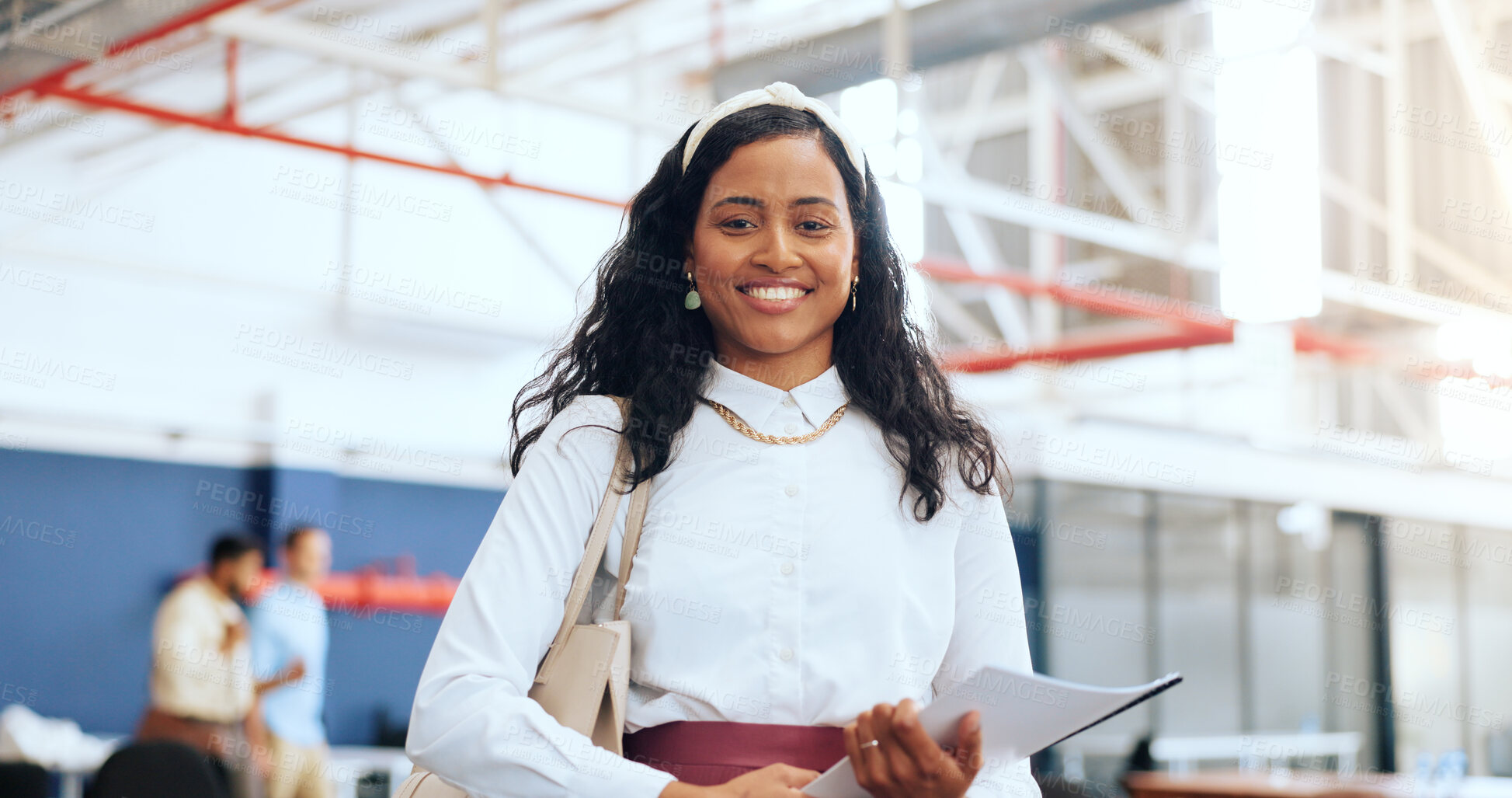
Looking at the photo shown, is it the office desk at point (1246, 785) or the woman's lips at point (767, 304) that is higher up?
the woman's lips at point (767, 304)

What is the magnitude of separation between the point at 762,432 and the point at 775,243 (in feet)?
0.72

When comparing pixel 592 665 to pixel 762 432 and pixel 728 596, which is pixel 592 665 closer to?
pixel 728 596

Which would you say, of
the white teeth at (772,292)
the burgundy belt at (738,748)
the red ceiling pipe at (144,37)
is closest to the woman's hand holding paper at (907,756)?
the burgundy belt at (738,748)

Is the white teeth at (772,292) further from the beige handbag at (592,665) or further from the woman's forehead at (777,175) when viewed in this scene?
the beige handbag at (592,665)

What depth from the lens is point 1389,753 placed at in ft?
38.8

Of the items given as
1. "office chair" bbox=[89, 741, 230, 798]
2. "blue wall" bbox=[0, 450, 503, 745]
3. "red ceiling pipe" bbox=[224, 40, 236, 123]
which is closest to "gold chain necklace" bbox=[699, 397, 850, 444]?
"office chair" bbox=[89, 741, 230, 798]

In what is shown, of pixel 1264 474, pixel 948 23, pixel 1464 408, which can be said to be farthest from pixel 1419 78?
pixel 948 23

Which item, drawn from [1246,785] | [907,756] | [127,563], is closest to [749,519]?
[907,756]

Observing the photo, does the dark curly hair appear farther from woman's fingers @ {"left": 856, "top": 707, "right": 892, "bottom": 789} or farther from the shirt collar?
woman's fingers @ {"left": 856, "top": 707, "right": 892, "bottom": 789}

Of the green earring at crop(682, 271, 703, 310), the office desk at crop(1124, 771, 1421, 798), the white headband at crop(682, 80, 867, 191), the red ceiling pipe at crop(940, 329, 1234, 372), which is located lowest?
the office desk at crop(1124, 771, 1421, 798)

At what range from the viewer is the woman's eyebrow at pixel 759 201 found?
1513 mm

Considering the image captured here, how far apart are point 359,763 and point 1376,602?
8898 millimetres

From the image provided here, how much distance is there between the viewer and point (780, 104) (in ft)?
5.17

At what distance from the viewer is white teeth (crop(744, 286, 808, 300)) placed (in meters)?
1.52
